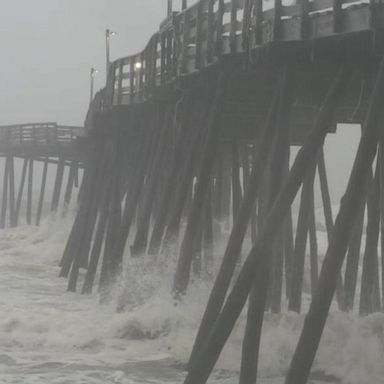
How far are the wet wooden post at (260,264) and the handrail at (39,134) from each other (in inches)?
858

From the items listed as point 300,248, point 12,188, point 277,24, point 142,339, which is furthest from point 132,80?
point 12,188

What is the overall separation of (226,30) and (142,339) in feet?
14.0

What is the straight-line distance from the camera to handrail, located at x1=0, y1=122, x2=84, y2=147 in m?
29.7

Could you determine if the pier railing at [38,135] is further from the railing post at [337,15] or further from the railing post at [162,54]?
the railing post at [337,15]

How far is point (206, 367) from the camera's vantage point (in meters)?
6.97

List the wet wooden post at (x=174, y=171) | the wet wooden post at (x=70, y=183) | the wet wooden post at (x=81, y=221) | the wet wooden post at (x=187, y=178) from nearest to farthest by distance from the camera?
the wet wooden post at (x=187, y=178) → the wet wooden post at (x=174, y=171) → the wet wooden post at (x=81, y=221) → the wet wooden post at (x=70, y=183)

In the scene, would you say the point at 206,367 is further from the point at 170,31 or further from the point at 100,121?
the point at 100,121

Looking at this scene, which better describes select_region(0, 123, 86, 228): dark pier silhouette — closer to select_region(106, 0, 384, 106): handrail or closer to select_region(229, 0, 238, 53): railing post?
Result: select_region(106, 0, 384, 106): handrail

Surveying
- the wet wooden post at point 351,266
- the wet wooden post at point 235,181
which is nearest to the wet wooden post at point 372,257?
the wet wooden post at point 351,266

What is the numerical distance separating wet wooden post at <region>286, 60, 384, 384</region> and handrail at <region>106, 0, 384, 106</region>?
40.2 inches

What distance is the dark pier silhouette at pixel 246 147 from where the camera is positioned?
277 inches

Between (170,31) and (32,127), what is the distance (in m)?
20.1

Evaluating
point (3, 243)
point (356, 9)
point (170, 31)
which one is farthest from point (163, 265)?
point (3, 243)

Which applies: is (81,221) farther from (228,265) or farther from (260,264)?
(260,264)
